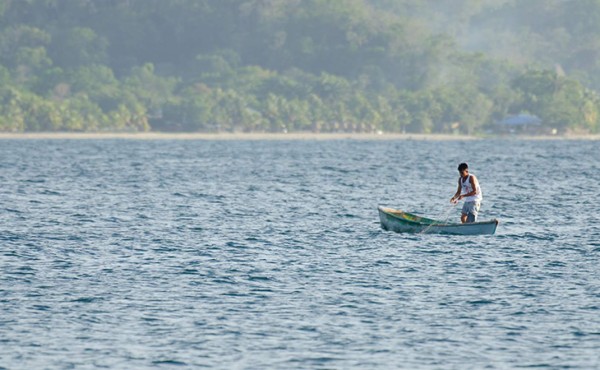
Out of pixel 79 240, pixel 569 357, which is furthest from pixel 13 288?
pixel 569 357

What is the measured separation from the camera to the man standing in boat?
45.3m

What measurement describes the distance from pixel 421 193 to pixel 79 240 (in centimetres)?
3288

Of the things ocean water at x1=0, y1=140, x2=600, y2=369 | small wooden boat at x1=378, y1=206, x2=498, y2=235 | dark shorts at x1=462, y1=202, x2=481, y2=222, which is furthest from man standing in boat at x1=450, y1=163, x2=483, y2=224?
ocean water at x1=0, y1=140, x2=600, y2=369

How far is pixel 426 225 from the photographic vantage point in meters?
47.7

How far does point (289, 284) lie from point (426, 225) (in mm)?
12440

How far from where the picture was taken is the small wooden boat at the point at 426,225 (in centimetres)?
4662

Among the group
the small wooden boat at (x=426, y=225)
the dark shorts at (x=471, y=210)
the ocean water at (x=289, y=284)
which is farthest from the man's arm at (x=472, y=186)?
the ocean water at (x=289, y=284)

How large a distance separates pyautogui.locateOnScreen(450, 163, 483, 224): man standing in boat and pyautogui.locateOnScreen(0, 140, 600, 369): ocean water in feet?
3.39

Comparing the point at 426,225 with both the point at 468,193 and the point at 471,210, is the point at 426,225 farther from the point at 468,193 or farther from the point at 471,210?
the point at 468,193

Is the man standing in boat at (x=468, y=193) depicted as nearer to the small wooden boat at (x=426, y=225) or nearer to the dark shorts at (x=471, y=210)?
the dark shorts at (x=471, y=210)

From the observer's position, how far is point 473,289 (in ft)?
116

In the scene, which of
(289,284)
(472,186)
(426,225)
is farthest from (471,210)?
(289,284)

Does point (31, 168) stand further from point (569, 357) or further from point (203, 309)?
point (569, 357)

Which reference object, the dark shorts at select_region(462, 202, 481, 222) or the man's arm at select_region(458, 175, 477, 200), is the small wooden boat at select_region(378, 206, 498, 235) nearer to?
the dark shorts at select_region(462, 202, 481, 222)
